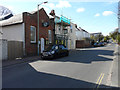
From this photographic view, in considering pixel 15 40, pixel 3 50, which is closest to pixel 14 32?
pixel 15 40

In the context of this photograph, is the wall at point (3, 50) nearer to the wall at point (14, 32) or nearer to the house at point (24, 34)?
the house at point (24, 34)

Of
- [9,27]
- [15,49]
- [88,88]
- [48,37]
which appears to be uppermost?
[9,27]

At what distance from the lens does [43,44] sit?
18.2 meters

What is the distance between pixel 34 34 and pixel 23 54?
3927 millimetres

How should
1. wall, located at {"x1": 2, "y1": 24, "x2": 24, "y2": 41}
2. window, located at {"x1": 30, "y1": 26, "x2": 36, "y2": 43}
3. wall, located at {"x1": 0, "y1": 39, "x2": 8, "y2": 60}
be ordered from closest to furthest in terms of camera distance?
1. wall, located at {"x1": 0, "y1": 39, "x2": 8, "y2": 60}
2. wall, located at {"x1": 2, "y1": 24, "x2": 24, "y2": 41}
3. window, located at {"x1": 30, "y1": 26, "x2": 36, "y2": 43}

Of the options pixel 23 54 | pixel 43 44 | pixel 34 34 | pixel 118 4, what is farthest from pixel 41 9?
pixel 118 4

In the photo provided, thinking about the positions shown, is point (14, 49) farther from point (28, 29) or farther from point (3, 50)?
point (28, 29)

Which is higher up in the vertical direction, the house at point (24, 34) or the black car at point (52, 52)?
the house at point (24, 34)

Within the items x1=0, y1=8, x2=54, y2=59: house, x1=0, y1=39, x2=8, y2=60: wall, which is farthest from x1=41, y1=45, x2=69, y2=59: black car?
x1=0, y1=39, x2=8, y2=60: wall

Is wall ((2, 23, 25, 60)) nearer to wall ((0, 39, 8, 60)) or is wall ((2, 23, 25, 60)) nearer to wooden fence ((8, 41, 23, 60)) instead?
wooden fence ((8, 41, 23, 60))

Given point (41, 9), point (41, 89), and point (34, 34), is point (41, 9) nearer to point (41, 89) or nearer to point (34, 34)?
point (34, 34)

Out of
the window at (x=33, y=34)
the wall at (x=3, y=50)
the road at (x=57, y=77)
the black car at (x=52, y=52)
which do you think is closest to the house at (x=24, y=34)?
the window at (x=33, y=34)

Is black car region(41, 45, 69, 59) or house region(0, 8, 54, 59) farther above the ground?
house region(0, 8, 54, 59)

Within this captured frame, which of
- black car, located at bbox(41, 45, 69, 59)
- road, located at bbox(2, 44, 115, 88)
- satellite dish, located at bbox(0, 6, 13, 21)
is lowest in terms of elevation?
road, located at bbox(2, 44, 115, 88)
